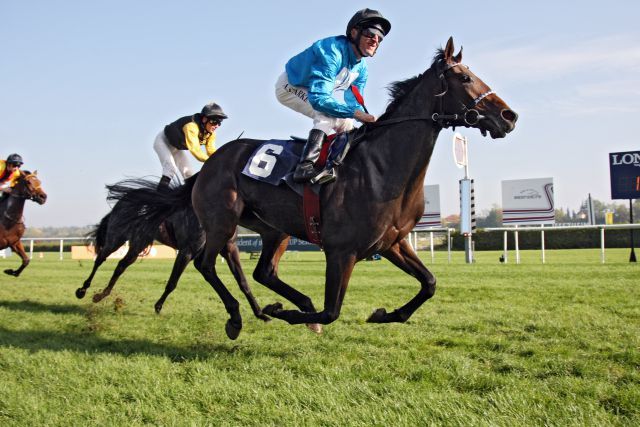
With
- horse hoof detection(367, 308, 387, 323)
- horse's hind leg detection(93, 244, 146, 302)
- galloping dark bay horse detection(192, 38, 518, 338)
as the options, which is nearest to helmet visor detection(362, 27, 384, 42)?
galloping dark bay horse detection(192, 38, 518, 338)

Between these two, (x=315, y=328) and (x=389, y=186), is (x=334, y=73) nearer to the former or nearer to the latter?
(x=389, y=186)

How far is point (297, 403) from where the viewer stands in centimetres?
286

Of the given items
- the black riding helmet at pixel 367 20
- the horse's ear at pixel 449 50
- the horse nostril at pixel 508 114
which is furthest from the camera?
the black riding helmet at pixel 367 20

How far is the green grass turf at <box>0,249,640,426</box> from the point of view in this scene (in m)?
2.72

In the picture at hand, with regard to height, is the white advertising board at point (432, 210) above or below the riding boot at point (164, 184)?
above

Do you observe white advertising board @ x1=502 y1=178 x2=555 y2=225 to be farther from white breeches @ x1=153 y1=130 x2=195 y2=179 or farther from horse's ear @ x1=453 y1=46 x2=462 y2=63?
horse's ear @ x1=453 y1=46 x2=462 y2=63

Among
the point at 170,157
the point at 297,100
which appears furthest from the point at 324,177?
the point at 170,157

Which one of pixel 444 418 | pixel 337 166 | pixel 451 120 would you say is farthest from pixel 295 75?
pixel 444 418

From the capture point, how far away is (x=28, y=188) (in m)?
9.91

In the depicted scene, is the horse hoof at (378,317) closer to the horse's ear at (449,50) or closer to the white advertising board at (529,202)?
the horse's ear at (449,50)

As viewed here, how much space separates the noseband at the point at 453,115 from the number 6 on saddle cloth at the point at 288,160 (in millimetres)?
635

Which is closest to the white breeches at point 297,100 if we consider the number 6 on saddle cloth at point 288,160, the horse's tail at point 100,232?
the number 6 on saddle cloth at point 288,160

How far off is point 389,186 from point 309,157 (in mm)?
579

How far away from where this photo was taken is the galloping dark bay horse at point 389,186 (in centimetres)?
376
